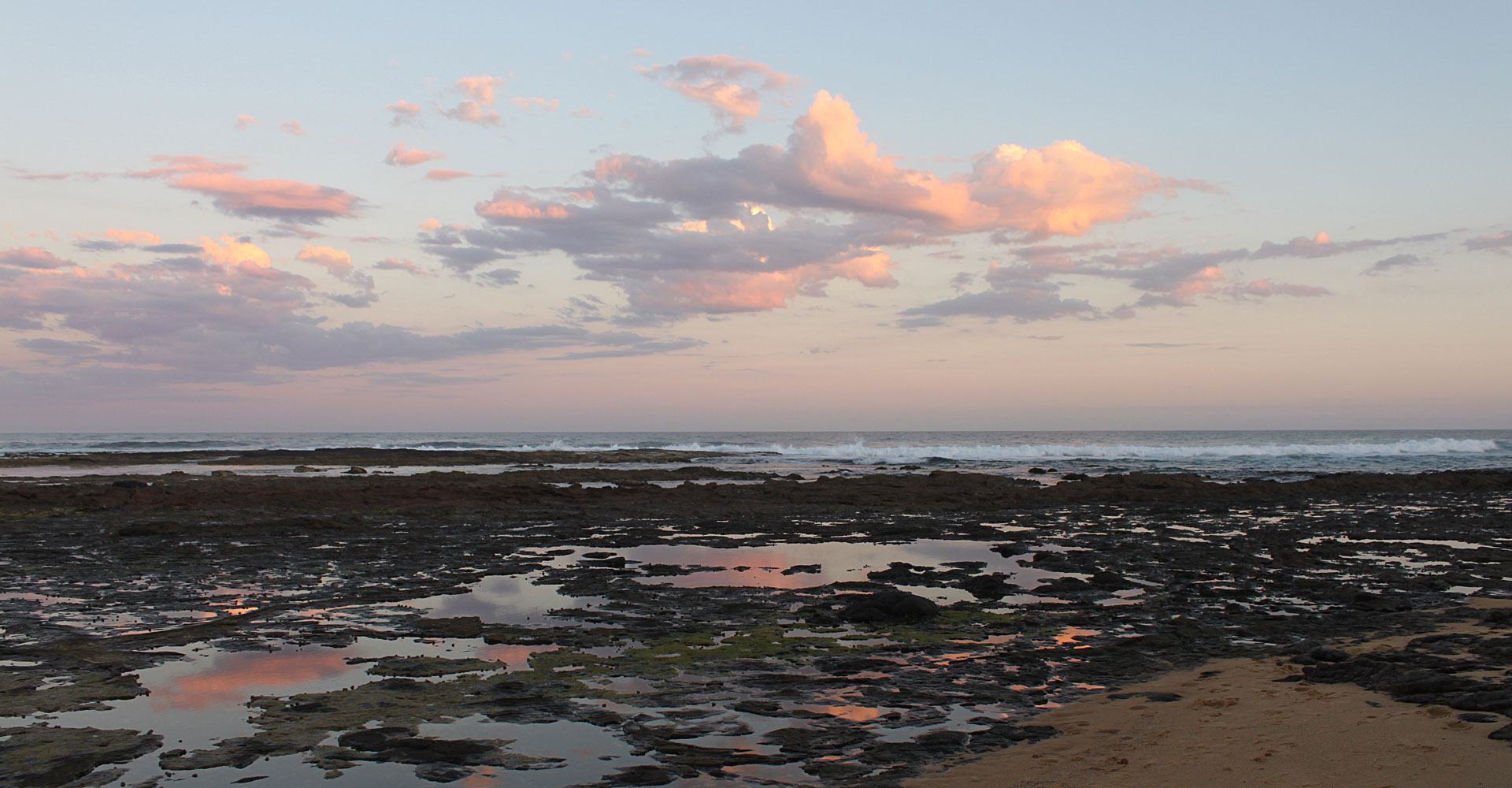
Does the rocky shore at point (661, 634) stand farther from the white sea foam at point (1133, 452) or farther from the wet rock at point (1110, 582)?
the white sea foam at point (1133, 452)

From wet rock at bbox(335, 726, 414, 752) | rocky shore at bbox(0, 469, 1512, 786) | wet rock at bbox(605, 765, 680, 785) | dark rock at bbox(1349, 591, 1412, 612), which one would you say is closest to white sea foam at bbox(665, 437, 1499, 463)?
rocky shore at bbox(0, 469, 1512, 786)

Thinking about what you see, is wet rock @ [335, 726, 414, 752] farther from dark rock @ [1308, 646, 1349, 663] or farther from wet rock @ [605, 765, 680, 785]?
dark rock @ [1308, 646, 1349, 663]

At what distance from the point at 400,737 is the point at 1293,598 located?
1113 cm

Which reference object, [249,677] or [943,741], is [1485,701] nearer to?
[943,741]

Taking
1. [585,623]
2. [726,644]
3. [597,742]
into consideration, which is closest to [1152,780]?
[597,742]

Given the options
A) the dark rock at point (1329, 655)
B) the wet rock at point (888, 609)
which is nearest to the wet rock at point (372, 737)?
the wet rock at point (888, 609)

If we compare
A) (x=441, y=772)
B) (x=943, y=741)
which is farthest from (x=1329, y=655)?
(x=441, y=772)

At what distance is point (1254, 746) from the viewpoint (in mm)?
6020

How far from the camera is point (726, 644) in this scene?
9.30m

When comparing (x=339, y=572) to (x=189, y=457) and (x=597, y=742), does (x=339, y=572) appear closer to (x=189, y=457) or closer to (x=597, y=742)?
(x=597, y=742)

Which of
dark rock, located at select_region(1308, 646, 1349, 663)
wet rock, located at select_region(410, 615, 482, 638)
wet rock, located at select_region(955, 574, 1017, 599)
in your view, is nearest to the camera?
dark rock, located at select_region(1308, 646, 1349, 663)

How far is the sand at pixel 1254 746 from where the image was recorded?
543 cm

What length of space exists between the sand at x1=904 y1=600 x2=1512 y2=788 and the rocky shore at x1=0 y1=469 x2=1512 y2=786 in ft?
Answer: 0.85

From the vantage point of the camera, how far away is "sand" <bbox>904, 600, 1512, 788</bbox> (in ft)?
17.8
